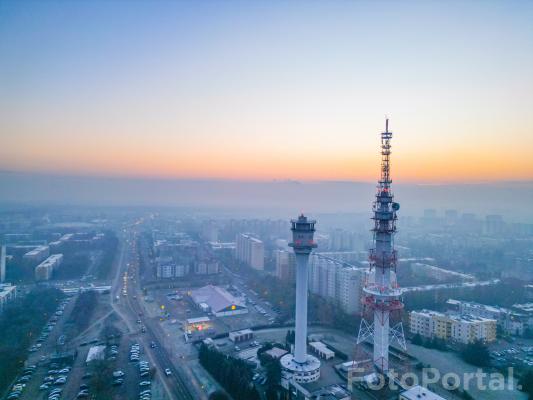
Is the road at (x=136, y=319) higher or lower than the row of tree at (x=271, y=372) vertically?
lower

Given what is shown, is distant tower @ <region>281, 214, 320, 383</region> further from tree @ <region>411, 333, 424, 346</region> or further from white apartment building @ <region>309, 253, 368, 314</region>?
white apartment building @ <region>309, 253, 368, 314</region>

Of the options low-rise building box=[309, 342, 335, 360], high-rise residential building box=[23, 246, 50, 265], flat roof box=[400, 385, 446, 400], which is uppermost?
high-rise residential building box=[23, 246, 50, 265]

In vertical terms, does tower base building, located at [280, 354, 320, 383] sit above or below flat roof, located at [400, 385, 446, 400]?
below

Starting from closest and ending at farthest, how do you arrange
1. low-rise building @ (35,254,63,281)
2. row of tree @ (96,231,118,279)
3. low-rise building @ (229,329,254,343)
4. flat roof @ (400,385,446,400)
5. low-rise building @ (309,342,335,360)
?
1. flat roof @ (400,385,446,400)
2. low-rise building @ (309,342,335,360)
3. low-rise building @ (229,329,254,343)
4. low-rise building @ (35,254,63,281)
5. row of tree @ (96,231,118,279)

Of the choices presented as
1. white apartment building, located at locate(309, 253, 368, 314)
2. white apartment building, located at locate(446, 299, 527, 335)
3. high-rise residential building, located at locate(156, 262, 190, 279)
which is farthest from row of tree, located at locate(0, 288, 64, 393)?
white apartment building, located at locate(446, 299, 527, 335)

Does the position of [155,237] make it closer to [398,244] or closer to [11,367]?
[398,244]

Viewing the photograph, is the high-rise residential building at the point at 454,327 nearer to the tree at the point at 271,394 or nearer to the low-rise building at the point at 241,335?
the low-rise building at the point at 241,335

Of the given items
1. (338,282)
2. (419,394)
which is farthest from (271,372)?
(338,282)

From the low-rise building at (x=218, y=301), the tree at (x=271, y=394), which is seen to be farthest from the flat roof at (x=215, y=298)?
the tree at (x=271, y=394)
